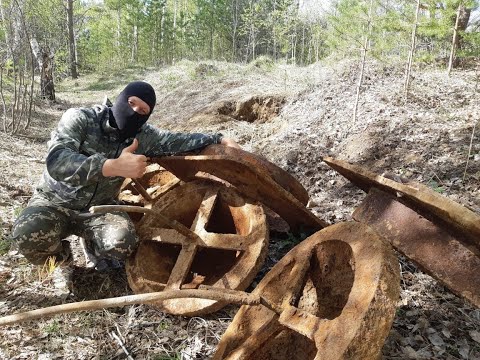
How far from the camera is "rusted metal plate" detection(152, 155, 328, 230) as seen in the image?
2824mm

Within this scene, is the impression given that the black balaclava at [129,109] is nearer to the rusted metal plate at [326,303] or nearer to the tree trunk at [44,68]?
the rusted metal plate at [326,303]

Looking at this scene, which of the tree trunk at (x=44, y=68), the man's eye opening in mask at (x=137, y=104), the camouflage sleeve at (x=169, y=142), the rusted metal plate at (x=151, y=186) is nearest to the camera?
the man's eye opening in mask at (x=137, y=104)

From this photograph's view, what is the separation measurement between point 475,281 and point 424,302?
3.35 feet

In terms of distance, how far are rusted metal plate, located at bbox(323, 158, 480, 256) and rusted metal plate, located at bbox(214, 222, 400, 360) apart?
11.0 inches

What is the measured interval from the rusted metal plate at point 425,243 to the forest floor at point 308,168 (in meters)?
0.70

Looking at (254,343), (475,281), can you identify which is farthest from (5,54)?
(475,281)

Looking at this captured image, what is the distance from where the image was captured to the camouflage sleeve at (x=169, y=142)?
3500 mm

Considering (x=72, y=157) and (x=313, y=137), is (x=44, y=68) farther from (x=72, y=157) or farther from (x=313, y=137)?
(x=72, y=157)

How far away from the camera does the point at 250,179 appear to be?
2.94m

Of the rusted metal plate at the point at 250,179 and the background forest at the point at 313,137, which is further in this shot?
the rusted metal plate at the point at 250,179

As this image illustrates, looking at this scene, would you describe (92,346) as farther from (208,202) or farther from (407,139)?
(407,139)

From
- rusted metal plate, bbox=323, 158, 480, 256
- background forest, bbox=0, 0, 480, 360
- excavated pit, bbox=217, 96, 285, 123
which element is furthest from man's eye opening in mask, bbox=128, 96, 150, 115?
excavated pit, bbox=217, 96, 285, 123

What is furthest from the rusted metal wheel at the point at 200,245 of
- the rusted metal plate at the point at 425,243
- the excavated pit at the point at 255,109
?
the excavated pit at the point at 255,109

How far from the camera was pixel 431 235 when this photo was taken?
2029 millimetres
